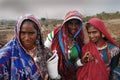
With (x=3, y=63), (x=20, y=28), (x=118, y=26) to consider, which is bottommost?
(x=118, y=26)

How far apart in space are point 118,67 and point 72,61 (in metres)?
0.70

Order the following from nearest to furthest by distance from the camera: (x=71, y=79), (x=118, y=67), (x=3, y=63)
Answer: (x=3, y=63), (x=118, y=67), (x=71, y=79)

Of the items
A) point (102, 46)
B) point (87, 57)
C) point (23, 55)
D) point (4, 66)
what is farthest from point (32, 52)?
point (102, 46)

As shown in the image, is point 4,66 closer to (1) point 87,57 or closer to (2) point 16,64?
(2) point 16,64

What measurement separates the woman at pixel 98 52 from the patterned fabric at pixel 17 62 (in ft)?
4.14

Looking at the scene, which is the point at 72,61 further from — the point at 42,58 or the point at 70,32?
the point at 42,58

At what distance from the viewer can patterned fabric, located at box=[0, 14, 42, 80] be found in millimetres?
3918

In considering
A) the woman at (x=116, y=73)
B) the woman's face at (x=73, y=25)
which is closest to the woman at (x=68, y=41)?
the woman's face at (x=73, y=25)

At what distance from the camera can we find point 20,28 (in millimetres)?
4000

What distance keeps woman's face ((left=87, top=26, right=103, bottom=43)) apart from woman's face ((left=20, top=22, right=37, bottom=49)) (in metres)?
1.27

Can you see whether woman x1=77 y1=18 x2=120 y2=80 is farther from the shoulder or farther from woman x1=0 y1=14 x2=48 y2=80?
the shoulder

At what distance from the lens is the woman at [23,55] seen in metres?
3.93

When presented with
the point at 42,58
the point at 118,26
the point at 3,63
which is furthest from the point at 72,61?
the point at 118,26

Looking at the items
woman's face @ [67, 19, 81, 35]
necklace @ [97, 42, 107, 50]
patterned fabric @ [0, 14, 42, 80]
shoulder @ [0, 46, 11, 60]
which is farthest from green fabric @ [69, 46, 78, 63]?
shoulder @ [0, 46, 11, 60]
